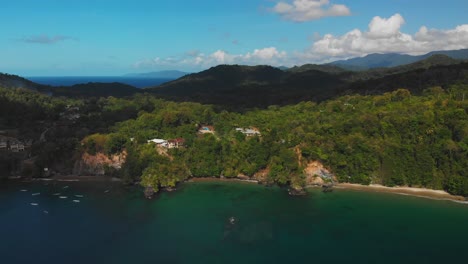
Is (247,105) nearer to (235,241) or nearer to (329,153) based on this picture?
(329,153)

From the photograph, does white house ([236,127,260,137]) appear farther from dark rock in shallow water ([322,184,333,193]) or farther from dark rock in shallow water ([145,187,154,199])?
dark rock in shallow water ([145,187,154,199])

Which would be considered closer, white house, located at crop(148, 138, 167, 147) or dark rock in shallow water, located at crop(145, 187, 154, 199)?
dark rock in shallow water, located at crop(145, 187, 154, 199)

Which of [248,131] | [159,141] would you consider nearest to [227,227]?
[159,141]

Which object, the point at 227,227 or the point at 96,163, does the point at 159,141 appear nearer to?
the point at 96,163

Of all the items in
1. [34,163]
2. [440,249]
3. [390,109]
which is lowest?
[440,249]

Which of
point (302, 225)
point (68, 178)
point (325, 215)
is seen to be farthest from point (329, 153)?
point (68, 178)

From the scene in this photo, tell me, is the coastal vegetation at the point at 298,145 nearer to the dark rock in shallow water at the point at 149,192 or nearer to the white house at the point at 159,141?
the dark rock in shallow water at the point at 149,192

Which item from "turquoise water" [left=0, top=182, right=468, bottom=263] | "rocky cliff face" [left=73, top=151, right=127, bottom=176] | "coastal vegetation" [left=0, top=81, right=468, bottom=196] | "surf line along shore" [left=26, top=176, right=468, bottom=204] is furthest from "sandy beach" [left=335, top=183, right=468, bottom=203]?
"rocky cliff face" [left=73, top=151, right=127, bottom=176]
